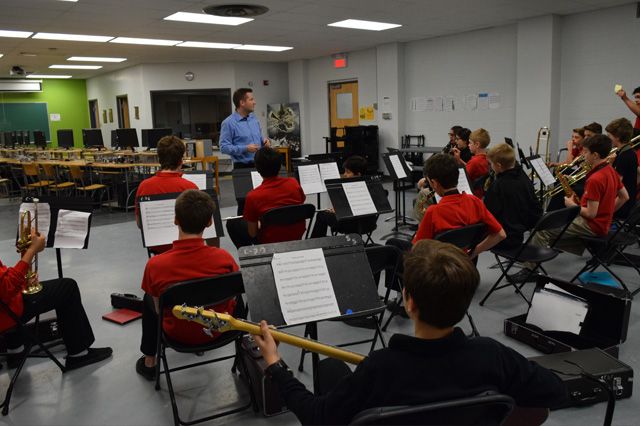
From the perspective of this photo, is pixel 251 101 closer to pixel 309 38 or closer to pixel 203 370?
pixel 203 370

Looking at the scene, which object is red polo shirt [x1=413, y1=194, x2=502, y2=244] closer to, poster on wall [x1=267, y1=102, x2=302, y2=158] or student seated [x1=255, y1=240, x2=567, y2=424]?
student seated [x1=255, y1=240, x2=567, y2=424]

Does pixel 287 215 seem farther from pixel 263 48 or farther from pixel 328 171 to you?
pixel 263 48

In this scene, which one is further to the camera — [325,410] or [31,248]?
[31,248]

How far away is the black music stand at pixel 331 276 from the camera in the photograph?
1.85 m

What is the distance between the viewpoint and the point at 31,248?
269 cm

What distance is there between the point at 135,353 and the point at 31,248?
1.00m

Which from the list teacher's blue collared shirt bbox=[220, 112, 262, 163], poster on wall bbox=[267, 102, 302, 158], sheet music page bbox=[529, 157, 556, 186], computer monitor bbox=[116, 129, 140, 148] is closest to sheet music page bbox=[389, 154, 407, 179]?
sheet music page bbox=[529, 157, 556, 186]

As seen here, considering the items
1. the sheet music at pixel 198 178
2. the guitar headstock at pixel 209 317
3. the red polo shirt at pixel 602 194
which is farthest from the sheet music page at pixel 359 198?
the guitar headstock at pixel 209 317

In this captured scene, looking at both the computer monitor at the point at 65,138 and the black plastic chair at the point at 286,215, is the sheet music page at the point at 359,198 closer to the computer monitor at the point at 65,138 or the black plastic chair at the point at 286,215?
the black plastic chair at the point at 286,215

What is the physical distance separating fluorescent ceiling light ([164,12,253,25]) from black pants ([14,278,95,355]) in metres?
5.20

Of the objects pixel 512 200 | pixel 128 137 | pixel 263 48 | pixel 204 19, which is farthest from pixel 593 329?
pixel 128 137

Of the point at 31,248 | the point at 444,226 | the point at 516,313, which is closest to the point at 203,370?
the point at 31,248

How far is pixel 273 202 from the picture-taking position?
12.5 feet

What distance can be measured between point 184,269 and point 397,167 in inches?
158
